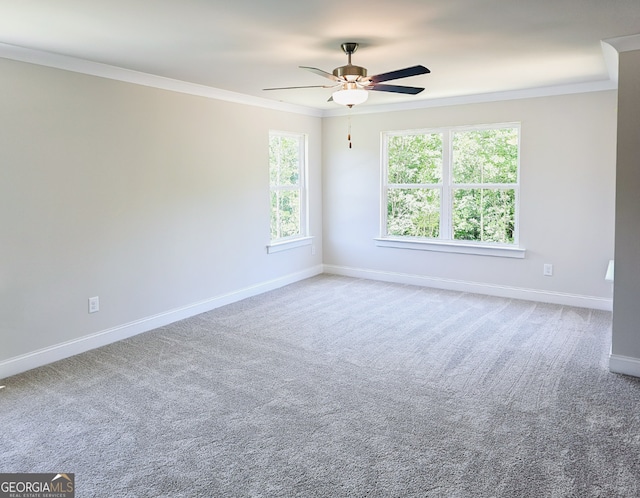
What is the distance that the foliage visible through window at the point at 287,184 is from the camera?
6.10 meters

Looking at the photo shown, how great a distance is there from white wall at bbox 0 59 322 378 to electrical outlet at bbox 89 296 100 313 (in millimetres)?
52

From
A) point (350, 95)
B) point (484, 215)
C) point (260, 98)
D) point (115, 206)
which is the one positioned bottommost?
point (484, 215)

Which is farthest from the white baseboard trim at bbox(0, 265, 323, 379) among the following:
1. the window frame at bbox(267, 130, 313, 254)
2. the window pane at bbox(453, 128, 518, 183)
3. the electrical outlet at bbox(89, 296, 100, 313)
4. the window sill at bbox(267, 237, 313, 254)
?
the window pane at bbox(453, 128, 518, 183)

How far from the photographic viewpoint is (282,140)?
619cm

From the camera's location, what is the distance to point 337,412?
2.90 m

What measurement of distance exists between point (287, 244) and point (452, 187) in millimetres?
2207

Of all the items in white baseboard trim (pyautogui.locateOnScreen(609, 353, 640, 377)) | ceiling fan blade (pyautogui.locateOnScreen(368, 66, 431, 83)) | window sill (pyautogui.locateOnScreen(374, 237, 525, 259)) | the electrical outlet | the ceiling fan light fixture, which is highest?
ceiling fan blade (pyautogui.locateOnScreen(368, 66, 431, 83))

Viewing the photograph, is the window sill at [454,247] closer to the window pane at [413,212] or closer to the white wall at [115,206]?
the window pane at [413,212]

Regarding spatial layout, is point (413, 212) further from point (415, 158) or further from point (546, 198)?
point (546, 198)

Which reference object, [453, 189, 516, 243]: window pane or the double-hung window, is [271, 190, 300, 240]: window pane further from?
[453, 189, 516, 243]: window pane

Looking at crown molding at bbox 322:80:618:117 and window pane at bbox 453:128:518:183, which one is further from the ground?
crown molding at bbox 322:80:618:117

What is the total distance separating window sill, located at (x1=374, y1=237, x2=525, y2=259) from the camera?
5527 millimetres

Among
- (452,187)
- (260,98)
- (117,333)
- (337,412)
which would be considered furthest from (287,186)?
(337,412)

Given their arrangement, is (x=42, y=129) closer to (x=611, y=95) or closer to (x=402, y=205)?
(x=402, y=205)
